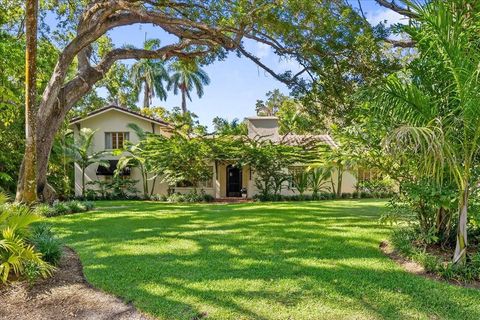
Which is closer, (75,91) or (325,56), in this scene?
(325,56)

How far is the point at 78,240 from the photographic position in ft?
27.1

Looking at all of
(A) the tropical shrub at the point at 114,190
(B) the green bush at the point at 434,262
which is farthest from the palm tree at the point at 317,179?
(B) the green bush at the point at 434,262

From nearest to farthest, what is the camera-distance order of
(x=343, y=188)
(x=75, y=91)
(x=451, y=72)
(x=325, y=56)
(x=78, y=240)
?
1. (x=451, y=72)
2. (x=78, y=240)
3. (x=325, y=56)
4. (x=75, y=91)
5. (x=343, y=188)

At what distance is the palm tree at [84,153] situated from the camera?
22.8m

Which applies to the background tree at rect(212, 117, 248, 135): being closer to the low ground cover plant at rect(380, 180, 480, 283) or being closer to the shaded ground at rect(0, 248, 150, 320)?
the low ground cover plant at rect(380, 180, 480, 283)

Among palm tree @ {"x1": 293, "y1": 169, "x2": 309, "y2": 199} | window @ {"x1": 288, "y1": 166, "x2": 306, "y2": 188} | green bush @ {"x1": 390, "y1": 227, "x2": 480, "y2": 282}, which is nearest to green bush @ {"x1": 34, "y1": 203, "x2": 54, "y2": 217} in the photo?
green bush @ {"x1": 390, "y1": 227, "x2": 480, "y2": 282}

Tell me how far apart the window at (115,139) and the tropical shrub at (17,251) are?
19.8 meters

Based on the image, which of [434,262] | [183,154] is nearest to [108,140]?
[183,154]

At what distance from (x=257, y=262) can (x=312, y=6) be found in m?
7.63

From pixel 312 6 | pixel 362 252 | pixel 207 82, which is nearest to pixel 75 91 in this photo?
pixel 312 6

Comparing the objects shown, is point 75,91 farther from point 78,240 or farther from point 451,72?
point 451,72

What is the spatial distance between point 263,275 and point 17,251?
3.72 metres

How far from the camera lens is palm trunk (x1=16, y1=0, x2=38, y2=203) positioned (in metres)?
10.5

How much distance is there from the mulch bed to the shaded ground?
4.28 metres
